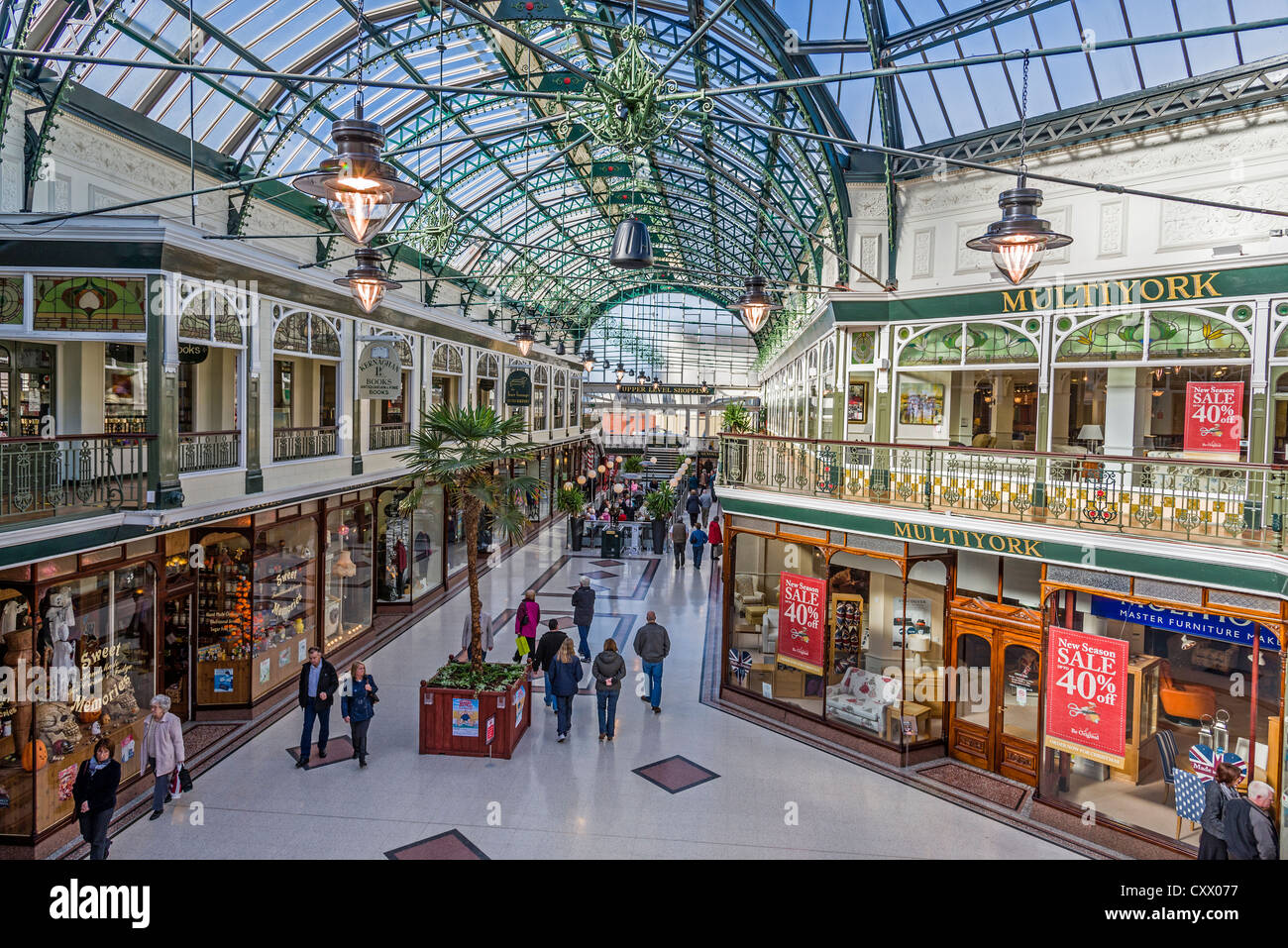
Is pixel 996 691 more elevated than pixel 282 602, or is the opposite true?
pixel 282 602

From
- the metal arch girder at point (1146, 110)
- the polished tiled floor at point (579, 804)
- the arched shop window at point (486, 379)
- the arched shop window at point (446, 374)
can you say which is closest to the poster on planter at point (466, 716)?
the polished tiled floor at point (579, 804)

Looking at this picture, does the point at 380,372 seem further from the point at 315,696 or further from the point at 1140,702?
the point at 1140,702

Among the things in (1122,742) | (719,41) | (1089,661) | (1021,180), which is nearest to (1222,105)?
(1021,180)

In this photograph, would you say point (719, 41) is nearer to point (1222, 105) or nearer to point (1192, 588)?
point (1222, 105)

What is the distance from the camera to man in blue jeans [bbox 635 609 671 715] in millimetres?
12227

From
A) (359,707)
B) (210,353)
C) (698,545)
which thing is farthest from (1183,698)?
(698,545)

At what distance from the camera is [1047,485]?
9703 millimetres

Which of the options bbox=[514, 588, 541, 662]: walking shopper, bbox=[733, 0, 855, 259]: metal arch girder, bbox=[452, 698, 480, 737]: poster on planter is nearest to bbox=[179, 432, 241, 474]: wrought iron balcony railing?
bbox=[452, 698, 480, 737]: poster on planter

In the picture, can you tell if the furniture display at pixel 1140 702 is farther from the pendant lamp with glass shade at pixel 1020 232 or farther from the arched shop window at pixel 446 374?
the arched shop window at pixel 446 374

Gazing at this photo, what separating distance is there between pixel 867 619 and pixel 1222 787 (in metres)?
5.05

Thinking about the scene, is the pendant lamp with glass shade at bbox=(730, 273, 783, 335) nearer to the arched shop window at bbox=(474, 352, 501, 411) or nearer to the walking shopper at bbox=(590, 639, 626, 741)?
the walking shopper at bbox=(590, 639, 626, 741)

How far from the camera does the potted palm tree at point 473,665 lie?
35.0 feet

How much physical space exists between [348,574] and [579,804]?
8.35 meters

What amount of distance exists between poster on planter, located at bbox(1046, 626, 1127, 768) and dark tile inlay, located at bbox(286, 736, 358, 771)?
28.8 ft
